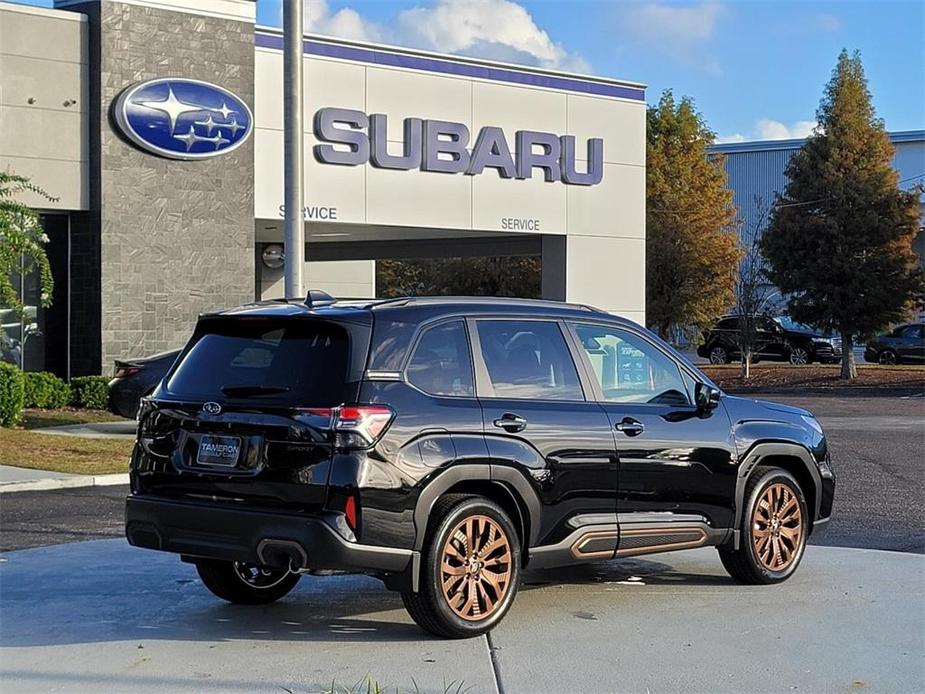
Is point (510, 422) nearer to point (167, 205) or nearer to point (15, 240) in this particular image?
point (15, 240)

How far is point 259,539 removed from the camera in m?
7.05

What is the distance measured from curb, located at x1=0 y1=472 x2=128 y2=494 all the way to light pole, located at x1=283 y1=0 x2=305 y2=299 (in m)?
2.72

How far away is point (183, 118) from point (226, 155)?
0.96 meters

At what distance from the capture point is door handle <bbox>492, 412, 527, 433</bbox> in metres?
7.58

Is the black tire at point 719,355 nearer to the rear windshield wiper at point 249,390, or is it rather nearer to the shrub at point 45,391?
the shrub at point 45,391

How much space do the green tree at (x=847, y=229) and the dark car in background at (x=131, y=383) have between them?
2444 centimetres

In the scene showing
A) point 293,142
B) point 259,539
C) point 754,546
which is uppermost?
point 293,142

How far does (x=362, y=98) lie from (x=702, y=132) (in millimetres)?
27024

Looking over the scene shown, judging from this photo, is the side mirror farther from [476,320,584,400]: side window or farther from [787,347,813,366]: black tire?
[787,347,813,366]: black tire

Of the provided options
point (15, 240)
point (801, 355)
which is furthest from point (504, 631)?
point (801, 355)

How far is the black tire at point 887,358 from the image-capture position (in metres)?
48.6

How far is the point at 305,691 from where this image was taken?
6.36 metres

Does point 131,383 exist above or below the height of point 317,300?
below

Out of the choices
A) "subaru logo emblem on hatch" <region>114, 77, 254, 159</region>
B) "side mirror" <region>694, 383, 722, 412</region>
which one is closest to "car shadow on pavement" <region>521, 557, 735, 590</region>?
"side mirror" <region>694, 383, 722, 412</region>
